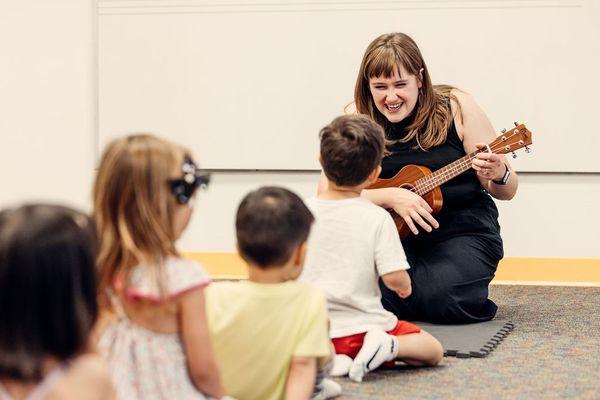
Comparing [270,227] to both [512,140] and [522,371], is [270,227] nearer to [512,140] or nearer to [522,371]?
[522,371]

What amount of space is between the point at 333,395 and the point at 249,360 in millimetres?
395

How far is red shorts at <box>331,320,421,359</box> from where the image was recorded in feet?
9.23

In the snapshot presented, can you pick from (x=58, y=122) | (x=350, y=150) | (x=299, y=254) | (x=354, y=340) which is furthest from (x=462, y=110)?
(x=58, y=122)

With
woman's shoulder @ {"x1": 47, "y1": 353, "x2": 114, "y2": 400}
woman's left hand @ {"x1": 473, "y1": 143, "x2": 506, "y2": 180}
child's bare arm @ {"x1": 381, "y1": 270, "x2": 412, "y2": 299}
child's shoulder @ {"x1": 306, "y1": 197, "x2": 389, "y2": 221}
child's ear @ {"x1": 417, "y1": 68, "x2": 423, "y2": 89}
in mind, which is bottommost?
child's bare arm @ {"x1": 381, "y1": 270, "x2": 412, "y2": 299}

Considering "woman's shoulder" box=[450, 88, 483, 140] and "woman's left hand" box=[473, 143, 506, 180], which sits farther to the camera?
"woman's shoulder" box=[450, 88, 483, 140]

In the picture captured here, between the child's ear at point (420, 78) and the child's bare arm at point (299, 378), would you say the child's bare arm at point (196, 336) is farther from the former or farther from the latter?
the child's ear at point (420, 78)

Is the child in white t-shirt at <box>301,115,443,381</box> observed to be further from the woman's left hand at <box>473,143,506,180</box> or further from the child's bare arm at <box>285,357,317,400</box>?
the woman's left hand at <box>473,143,506,180</box>

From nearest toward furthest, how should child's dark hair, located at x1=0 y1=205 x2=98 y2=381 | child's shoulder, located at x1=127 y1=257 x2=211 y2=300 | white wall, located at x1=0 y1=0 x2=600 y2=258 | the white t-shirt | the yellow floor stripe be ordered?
1. child's dark hair, located at x1=0 y1=205 x2=98 y2=381
2. child's shoulder, located at x1=127 y1=257 x2=211 y2=300
3. the white t-shirt
4. the yellow floor stripe
5. white wall, located at x1=0 y1=0 x2=600 y2=258

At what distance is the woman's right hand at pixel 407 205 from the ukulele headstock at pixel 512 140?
316 millimetres

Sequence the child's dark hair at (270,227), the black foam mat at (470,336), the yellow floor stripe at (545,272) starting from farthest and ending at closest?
the yellow floor stripe at (545,272)
the black foam mat at (470,336)
the child's dark hair at (270,227)

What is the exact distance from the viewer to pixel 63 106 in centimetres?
523

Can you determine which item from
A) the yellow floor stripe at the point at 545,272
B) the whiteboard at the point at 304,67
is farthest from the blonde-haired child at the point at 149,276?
the whiteboard at the point at 304,67

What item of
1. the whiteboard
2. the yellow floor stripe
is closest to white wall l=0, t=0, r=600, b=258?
the whiteboard

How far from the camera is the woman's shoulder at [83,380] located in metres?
1.36
